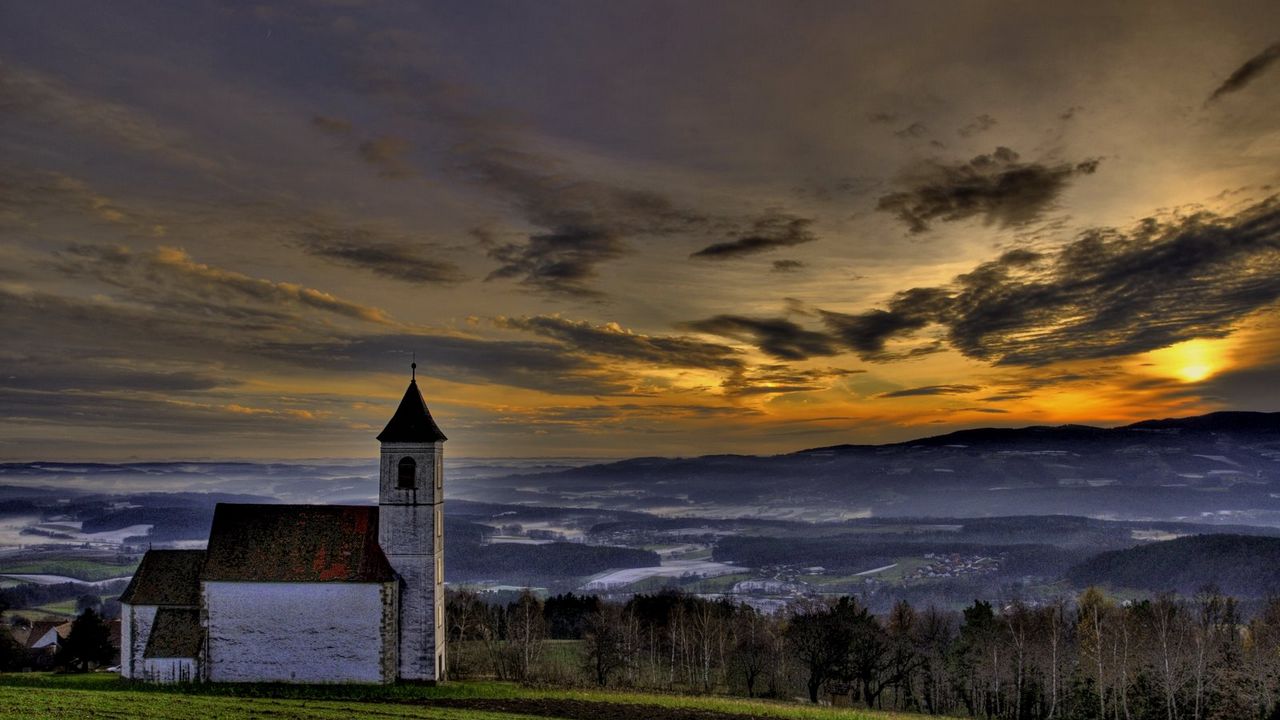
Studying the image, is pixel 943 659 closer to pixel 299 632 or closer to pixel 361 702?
pixel 361 702

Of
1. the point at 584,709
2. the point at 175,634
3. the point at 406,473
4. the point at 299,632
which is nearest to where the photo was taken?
the point at 584,709

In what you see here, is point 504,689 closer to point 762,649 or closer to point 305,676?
point 305,676

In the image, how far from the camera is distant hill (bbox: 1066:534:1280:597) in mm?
159375

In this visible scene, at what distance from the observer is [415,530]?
161ft

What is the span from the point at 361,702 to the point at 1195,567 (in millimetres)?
183215

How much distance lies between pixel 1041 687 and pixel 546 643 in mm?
46653

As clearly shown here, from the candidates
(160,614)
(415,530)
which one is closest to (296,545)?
(415,530)

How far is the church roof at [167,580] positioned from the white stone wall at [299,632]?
6.26 feet

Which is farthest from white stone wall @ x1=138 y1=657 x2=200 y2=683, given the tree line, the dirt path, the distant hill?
the distant hill

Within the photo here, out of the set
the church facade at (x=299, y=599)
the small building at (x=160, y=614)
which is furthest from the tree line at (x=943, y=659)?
the small building at (x=160, y=614)

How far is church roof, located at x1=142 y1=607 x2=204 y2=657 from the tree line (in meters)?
16.6

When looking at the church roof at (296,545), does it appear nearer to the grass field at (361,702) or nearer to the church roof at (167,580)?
the church roof at (167,580)

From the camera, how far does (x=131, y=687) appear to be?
42906 millimetres

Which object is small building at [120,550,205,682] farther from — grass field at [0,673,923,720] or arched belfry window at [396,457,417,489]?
arched belfry window at [396,457,417,489]
